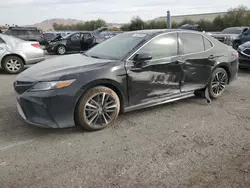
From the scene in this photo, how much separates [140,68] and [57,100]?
1402 mm

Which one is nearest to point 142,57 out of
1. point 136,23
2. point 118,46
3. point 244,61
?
point 118,46

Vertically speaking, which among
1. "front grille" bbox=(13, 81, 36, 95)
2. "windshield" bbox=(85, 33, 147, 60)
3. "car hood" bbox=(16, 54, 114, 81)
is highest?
"windshield" bbox=(85, 33, 147, 60)

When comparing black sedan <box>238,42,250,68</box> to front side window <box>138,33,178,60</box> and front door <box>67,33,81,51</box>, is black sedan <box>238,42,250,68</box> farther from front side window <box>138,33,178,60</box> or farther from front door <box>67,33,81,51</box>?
front door <box>67,33,81,51</box>

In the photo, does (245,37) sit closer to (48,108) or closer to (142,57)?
(142,57)

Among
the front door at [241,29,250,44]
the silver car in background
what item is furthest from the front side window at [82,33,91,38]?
the front door at [241,29,250,44]

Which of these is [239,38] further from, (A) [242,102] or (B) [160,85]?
(B) [160,85]

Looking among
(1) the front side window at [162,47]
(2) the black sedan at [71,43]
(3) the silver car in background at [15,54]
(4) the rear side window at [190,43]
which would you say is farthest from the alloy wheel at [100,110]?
(2) the black sedan at [71,43]

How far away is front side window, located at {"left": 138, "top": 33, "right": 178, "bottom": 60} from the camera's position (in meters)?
4.18

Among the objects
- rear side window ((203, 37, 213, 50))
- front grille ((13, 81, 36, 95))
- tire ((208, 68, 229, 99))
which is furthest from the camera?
tire ((208, 68, 229, 99))

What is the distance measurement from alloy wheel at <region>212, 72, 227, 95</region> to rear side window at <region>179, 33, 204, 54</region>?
28.6 inches

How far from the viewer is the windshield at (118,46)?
13.6 ft

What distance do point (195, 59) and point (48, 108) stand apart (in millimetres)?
2805

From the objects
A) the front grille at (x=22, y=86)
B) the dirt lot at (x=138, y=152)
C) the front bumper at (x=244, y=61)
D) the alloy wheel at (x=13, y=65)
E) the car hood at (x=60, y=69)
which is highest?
the car hood at (x=60, y=69)

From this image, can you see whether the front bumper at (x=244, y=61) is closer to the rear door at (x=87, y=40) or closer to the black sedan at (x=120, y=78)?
the black sedan at (x=120, y=78)
